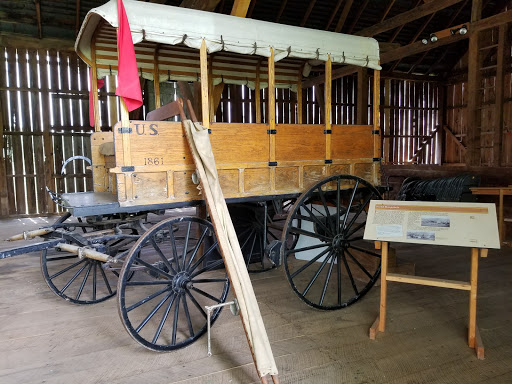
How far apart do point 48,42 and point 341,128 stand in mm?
8476

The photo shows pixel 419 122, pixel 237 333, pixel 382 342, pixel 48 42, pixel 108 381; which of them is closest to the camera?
pixel 108 381

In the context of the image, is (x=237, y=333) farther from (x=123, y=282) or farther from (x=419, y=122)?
(x=419, y=122)

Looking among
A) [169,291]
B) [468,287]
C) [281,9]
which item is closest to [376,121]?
[468,287]

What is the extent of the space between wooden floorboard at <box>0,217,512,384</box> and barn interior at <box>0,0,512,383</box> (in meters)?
0.01

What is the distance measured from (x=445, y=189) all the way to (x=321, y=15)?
6.12m

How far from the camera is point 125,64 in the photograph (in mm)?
2842

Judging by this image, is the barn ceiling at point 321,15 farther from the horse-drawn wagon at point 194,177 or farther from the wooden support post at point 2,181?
the horse-drawn wagon at point 194,177

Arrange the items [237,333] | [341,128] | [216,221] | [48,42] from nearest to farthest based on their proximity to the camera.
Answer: [216,221] < [237,333] < [341,128] < [48,42]

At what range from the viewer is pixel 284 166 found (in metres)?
3.71

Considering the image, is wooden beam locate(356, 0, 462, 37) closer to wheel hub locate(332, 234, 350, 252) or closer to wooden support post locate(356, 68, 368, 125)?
wooden support post locate(356, 68, 368, 125)

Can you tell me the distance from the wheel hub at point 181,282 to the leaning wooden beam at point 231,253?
0.43m

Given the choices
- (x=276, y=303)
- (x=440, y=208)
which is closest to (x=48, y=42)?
(x=276, y=303)

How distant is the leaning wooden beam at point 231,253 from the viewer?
2.39 m

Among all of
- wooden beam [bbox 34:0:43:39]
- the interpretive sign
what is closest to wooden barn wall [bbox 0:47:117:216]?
wooden beam [bbox 34:0:43:39]
